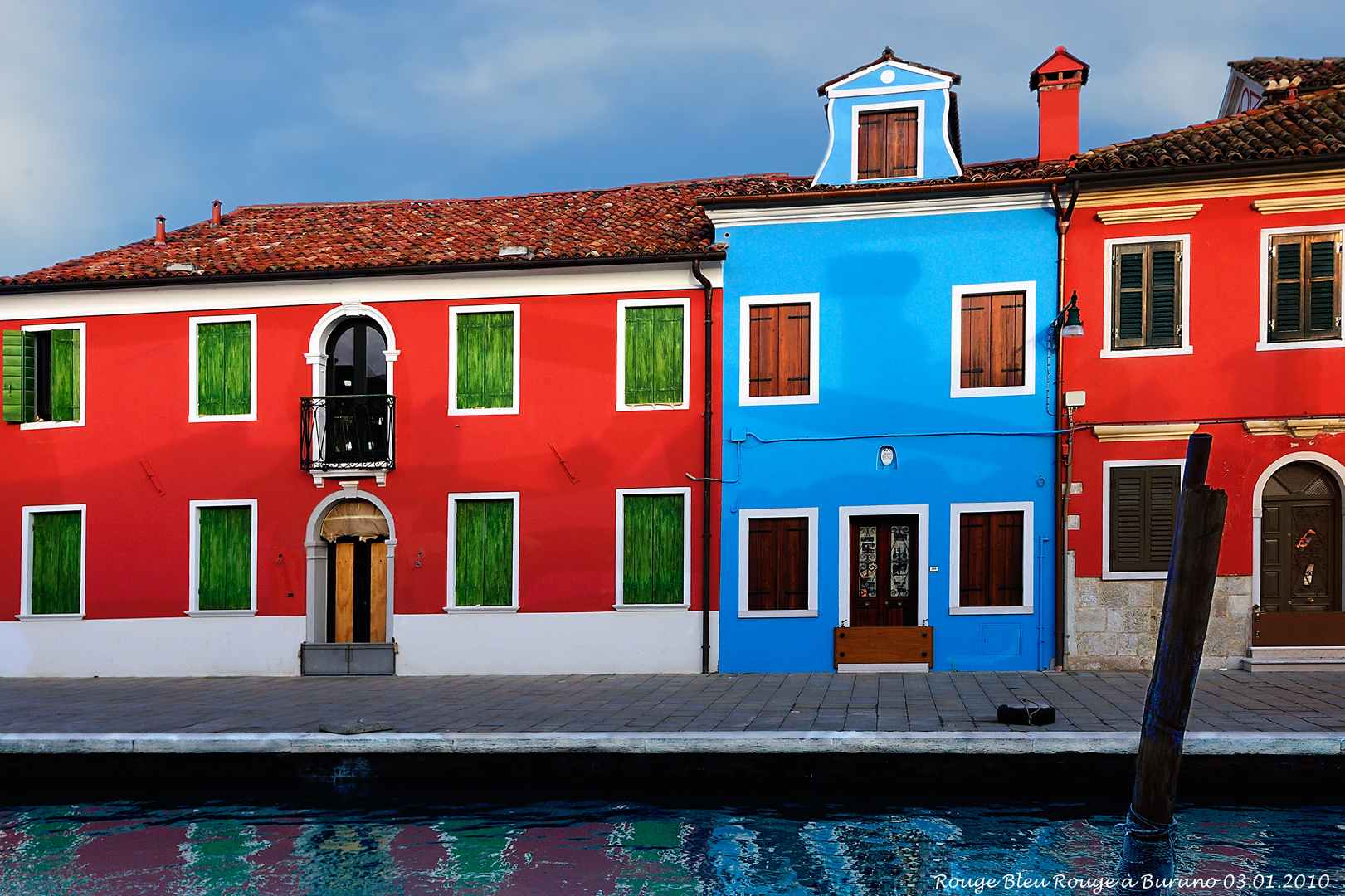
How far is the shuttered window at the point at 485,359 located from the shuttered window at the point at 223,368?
136 inches

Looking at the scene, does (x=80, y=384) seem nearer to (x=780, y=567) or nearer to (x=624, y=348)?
(x=624, y=348)

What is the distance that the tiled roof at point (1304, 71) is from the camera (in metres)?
17.4

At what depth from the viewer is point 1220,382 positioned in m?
15.0

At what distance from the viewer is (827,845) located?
8797 millimetres

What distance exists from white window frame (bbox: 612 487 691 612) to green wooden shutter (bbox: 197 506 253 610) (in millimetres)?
5814

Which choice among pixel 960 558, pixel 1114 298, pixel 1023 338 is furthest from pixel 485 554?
pixel 1114 298

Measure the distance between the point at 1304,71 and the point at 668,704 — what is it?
1422cm

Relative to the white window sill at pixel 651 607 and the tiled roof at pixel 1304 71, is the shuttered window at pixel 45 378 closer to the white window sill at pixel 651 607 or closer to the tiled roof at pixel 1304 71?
the white window sill at pixel 651 607

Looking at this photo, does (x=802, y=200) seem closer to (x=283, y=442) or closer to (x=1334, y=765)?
(x=283, y=442)

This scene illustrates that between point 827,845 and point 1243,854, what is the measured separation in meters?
3.04

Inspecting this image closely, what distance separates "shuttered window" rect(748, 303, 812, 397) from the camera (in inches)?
644

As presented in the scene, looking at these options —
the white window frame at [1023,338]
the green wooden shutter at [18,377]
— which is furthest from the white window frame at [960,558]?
the green wooden shutter at [18,377]

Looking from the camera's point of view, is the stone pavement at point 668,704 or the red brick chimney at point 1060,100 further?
the red brick chimney at point 1060,100

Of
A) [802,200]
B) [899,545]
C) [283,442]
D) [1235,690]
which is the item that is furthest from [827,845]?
[283,442]
